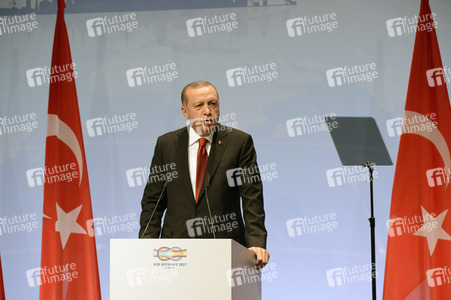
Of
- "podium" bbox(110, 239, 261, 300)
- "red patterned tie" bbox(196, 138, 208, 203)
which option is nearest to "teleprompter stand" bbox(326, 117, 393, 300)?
"red patterned tie" bbox(196, 138, 208, 203)

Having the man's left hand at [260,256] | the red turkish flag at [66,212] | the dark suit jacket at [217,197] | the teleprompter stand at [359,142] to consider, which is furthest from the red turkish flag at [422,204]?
the red turkish flag at [66,212]

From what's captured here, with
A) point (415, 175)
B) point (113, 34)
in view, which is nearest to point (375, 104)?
point (415, 175)

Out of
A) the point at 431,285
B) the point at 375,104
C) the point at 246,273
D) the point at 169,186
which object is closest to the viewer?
the point at 246,273

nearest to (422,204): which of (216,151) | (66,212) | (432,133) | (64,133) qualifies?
(432,133)

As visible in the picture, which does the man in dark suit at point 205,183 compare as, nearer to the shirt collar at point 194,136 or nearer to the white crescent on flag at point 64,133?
the shirt collar at point 194,136

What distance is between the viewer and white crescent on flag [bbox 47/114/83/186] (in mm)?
4582

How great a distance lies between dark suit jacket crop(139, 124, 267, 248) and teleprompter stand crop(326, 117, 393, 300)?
1.39m

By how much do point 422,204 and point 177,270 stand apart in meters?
2.82

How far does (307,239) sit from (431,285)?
98 cm

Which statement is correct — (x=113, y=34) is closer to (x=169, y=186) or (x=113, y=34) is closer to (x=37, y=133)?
(x=37, y=133)

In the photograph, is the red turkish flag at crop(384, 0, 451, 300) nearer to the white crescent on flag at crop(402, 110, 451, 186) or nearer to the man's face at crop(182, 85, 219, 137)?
the white crescent on flag at crop(402, 110, 451, 186)

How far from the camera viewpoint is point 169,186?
2715mm

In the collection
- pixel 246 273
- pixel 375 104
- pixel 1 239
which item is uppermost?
pixel 375 104

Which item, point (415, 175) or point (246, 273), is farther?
point (415, 175)
